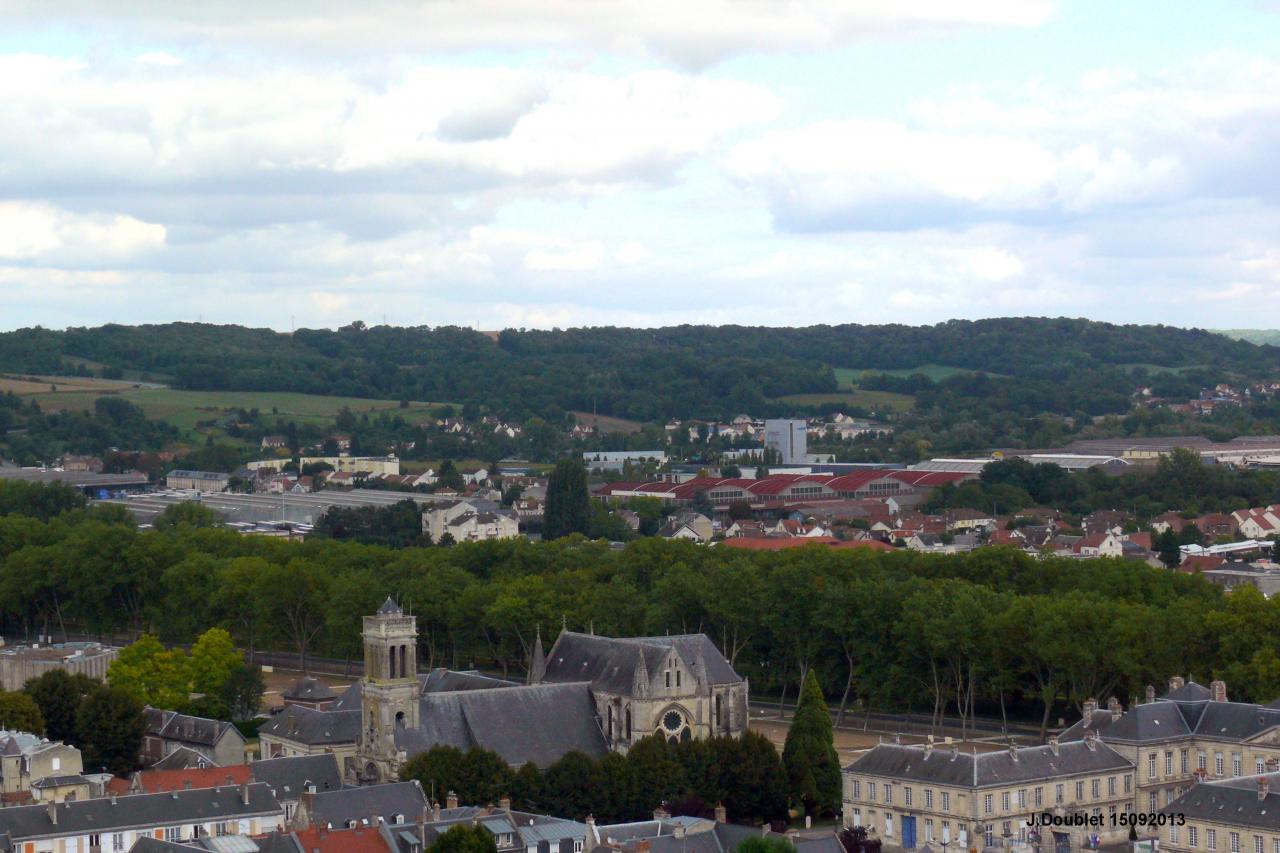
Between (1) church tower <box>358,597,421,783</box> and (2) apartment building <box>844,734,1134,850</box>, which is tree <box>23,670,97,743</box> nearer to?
(1) church tower <box>358,597,421,783</box>

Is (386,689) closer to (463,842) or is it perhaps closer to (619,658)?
(619,658)

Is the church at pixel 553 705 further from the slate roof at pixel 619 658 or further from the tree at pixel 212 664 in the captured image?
the tree at pixel 212 664

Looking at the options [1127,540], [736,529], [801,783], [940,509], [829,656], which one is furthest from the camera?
[940,509]

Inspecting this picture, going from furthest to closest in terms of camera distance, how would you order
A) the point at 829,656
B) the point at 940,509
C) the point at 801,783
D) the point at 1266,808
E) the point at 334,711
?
the point at 940,509 < the point at 829,656 < the point at 334,711 < the point at 801,783 < the point at 1266,808

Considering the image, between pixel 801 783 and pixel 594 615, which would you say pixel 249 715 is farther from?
pixel 801 783

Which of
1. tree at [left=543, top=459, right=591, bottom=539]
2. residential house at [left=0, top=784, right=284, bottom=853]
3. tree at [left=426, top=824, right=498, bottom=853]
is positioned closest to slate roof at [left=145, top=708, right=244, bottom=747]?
residential house at [left=0, top=784, right=284, bottom=853]

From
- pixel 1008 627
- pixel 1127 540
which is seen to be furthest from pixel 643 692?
pixel 1127 540

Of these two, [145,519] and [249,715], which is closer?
[249,715]
